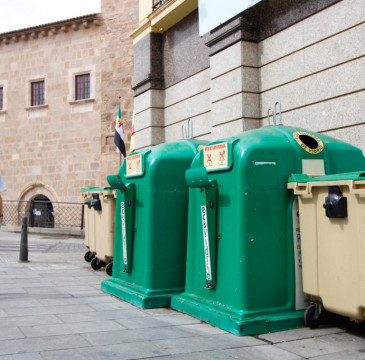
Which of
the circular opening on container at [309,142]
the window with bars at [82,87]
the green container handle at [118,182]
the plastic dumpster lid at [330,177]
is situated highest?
the window with bars at [82,87]

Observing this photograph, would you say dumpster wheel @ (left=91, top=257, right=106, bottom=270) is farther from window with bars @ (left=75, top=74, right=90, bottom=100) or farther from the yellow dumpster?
window with bars @ (left=75, top=74, right=90, bottom=100)

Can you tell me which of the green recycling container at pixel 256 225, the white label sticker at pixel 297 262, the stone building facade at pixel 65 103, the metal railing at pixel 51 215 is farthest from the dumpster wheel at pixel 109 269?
the stone building facade at pixel 65 103

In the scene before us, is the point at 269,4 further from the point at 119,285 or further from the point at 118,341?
the point at 118,341

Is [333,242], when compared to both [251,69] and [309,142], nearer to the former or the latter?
[309,142]

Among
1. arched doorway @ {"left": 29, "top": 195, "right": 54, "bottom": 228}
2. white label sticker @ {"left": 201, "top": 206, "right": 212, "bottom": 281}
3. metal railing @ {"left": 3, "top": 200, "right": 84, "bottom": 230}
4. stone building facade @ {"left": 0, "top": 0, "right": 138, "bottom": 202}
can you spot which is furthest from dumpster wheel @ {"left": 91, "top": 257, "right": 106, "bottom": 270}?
arched doorway @ {"left": 29, "top": 195, "right": 54, "bottom": 228}

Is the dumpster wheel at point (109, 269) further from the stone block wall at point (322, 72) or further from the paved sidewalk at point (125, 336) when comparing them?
the stone block wall at point (322, 72)

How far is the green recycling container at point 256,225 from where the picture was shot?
4.72 metres

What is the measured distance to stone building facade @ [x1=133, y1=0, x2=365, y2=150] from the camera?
7.52 meters

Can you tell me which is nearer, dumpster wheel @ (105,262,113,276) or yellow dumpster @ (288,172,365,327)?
yellow dumpster @ (288,172,365,327)

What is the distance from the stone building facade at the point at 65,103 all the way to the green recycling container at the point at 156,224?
15.7 metres

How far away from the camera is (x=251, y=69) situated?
30.6ft

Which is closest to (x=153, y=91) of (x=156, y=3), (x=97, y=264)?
(x=156, y=3)

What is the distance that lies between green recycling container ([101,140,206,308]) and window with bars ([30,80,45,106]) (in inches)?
768

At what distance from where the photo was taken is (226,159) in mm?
4988
